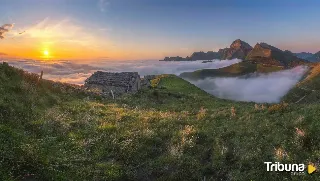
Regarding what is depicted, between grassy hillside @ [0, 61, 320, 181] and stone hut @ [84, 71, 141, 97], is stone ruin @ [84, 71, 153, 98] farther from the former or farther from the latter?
grassy hillside @ [0, 61, 320, 181]

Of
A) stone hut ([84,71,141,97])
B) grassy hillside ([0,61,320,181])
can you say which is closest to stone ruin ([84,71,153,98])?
stone hut ([84,71,141,97])

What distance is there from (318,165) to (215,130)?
6414mm

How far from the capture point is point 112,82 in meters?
62.3

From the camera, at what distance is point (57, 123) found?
15.8 metres

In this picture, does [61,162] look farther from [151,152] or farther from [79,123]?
[79,123]

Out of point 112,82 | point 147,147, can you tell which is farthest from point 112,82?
point 147,147

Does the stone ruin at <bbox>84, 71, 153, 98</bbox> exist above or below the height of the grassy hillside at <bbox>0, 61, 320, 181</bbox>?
below

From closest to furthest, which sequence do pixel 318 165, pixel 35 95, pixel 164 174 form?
1. pixel 318 165
2. pixel 164 174
3. pixel 35 95

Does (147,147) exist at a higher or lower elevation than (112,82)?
higher

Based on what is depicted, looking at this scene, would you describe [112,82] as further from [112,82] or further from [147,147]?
[147,147]

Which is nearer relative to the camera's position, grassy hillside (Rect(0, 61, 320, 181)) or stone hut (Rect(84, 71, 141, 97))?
grassy hillside (Rect(0, 61, 320, 181))

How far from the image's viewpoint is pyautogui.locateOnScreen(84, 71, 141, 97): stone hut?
60562 millimetres

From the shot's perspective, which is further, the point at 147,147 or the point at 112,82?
the point at 112,82

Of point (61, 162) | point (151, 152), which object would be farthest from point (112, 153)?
point (61, 162)
